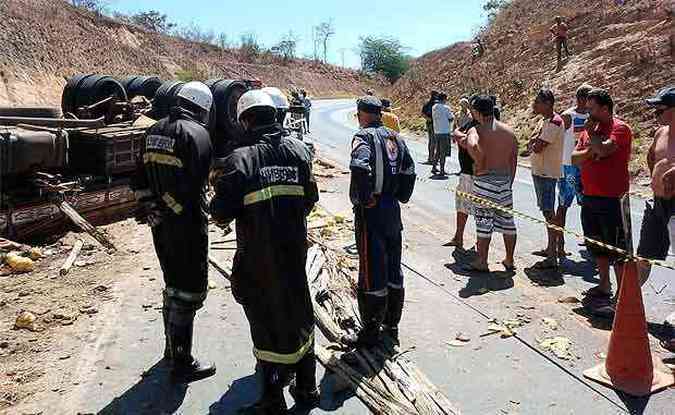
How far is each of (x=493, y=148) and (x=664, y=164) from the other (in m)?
1.64

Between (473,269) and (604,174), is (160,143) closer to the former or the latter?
(604,174)

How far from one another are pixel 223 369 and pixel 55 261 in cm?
324

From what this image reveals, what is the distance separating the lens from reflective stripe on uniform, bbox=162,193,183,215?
378cm

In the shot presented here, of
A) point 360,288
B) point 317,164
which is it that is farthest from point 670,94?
point 317,164

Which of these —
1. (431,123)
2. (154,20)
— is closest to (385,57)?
(154,20)

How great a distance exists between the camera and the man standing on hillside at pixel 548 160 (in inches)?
241

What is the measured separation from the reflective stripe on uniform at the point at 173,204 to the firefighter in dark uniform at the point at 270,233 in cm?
54

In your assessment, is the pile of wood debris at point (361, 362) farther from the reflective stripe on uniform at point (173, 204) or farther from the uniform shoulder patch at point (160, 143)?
the uniform shoulder patch at point (160, 143)

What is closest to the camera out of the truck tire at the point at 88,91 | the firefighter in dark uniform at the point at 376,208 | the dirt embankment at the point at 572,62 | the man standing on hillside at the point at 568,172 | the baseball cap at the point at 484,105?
the firefighter in dark uniform at the point at 376,208

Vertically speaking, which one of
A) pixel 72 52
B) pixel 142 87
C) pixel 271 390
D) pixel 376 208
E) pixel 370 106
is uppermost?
pixel 72 52

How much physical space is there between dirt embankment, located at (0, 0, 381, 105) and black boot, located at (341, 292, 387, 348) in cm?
2352

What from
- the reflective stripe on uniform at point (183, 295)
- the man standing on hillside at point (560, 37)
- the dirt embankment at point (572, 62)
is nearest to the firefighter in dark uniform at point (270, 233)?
the reflective stripe on uniform at point (183, 295)

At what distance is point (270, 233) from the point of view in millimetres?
3311

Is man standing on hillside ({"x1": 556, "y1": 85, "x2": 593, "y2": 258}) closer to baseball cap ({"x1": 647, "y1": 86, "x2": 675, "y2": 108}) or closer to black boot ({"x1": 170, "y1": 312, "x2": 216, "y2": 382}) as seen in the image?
baseball cap ({"x1": 647, "y1": 86, "x2": 675, "y2": 108})
